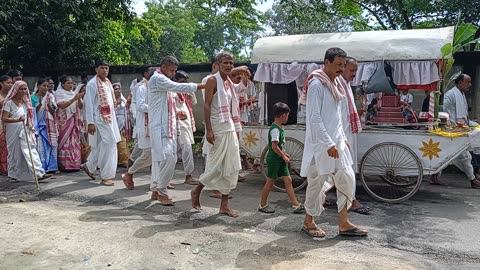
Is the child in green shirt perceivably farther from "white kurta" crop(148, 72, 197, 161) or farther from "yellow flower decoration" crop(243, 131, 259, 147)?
"yellow flower decoration" crop(243, 131, 259, 147)

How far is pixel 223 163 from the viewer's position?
5.25 m

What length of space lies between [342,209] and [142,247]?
198cm

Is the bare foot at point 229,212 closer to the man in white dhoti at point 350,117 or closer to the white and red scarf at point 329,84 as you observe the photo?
the man in white dhoti at point 350,117

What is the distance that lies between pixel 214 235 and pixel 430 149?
3204 mm

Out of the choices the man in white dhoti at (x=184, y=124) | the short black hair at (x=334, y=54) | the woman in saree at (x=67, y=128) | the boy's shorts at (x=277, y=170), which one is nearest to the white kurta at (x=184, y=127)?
the man in white dhoti at (x=184, y=124)

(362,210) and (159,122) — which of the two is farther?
(159,122)

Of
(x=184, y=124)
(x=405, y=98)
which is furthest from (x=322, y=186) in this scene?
(x=405, y=98)

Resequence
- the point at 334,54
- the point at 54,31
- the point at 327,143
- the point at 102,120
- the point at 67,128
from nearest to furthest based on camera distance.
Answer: the point at 327,143
the point at 334,54
the point at 102,120
the point at 67,128
the point at 54,31

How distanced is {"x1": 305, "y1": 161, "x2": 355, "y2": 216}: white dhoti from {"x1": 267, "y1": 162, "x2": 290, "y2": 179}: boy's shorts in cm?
97

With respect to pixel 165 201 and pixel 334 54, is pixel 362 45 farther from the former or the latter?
pixel 165 201

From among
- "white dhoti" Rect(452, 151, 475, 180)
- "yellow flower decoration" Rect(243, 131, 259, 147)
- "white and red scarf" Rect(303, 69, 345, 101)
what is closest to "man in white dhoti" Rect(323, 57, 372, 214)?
"white and red scarf" Rect(303, 69, 345, 101)

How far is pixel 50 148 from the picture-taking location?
829 centimetres

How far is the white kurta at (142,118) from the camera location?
6.76 metres

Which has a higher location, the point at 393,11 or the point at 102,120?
the point at 393,11
